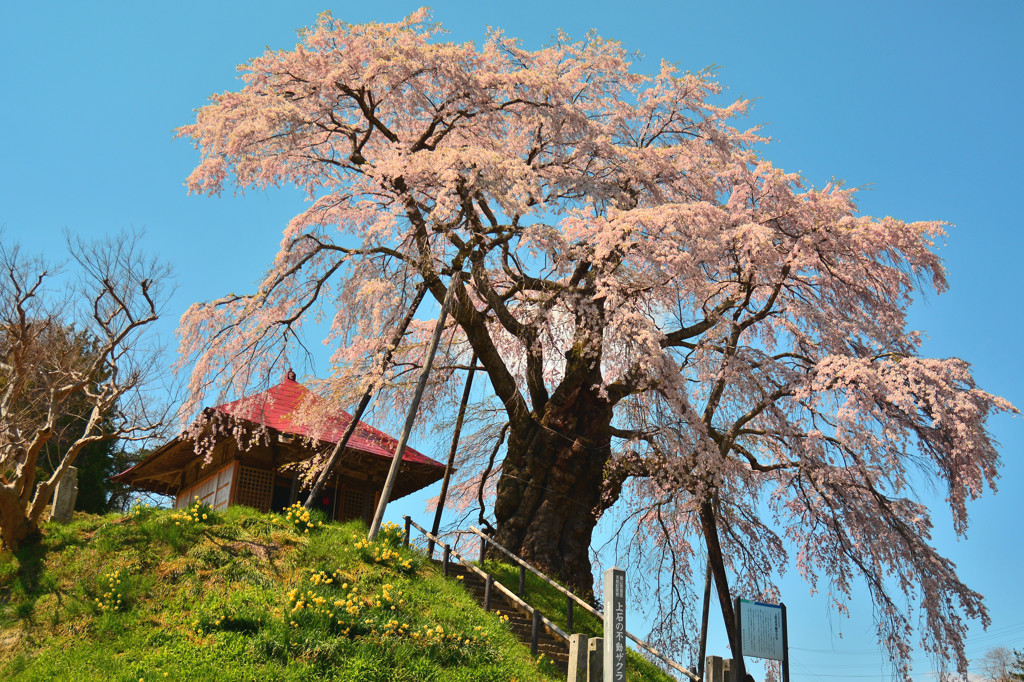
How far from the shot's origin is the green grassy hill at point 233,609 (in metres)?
10.3

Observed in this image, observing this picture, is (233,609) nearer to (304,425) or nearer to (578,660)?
(578,660)

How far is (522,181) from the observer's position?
15.4 metres

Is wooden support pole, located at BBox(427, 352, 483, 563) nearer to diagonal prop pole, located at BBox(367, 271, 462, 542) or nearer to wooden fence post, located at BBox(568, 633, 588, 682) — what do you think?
diagonal prop pole, located at BBox(367, 271, 462, 542)

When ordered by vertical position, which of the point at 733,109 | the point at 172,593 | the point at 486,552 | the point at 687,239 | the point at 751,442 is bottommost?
the point at 172,593

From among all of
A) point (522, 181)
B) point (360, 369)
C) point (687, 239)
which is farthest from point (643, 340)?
point (360, 369)

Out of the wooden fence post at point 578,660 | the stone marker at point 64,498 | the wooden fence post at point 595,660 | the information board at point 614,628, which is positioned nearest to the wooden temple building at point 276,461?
the stone marker at point 64,498

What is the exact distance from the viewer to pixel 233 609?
11102 mm

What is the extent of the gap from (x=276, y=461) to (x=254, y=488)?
808mm

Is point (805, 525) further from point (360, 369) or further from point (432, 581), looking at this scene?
point (360, 369)

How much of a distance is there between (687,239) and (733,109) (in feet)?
19.4

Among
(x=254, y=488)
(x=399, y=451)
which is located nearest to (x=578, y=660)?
(x=399, y=451)

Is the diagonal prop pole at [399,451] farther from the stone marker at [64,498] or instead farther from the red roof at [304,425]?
the stone marker at [64,498]

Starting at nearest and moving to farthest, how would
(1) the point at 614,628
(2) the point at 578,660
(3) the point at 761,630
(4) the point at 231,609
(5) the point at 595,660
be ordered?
(1) the point at 614,628
(5) the point at 595,660
(2) the point at 578,660
(4) the point at 231,609
(3) the point at 761,630

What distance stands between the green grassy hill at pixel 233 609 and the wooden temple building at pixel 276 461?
161 inches
